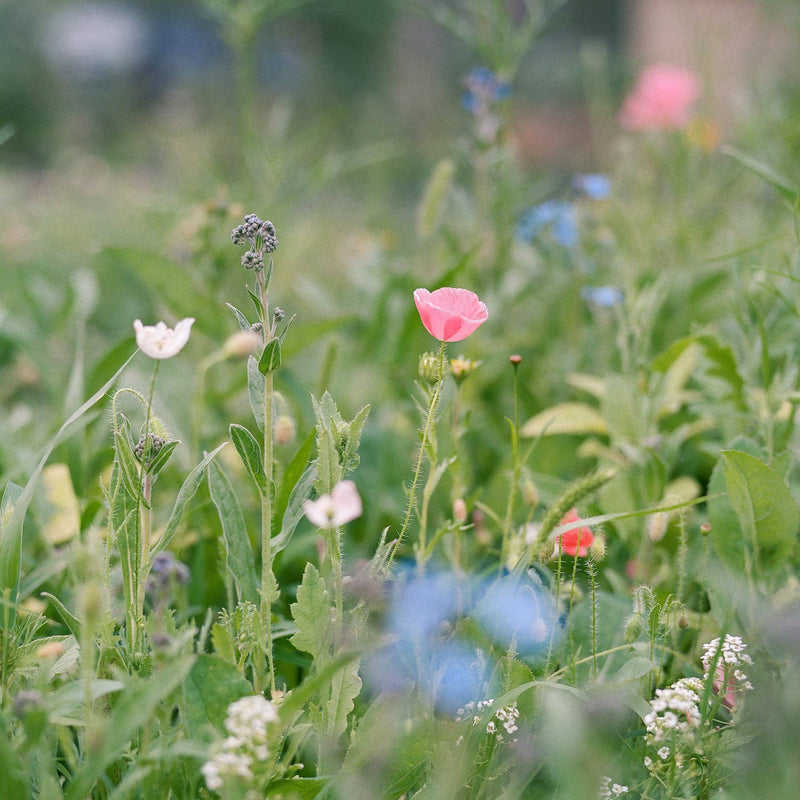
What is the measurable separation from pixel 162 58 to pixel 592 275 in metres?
11.0

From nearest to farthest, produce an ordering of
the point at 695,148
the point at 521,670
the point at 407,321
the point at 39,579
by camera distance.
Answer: the point at 521,670, the point at 39,579, the point at 407,321, the point at 695,148

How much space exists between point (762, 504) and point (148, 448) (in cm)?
62

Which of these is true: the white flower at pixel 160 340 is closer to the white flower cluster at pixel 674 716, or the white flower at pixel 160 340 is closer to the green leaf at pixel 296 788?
the green leaf at pixel 296 788

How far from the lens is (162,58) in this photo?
37.2ft

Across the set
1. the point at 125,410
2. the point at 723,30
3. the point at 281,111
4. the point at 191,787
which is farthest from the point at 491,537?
the point at 723,30

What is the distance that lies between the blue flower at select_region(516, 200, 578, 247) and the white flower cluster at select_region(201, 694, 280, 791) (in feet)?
4.36

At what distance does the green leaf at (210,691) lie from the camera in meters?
0.67

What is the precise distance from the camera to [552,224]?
5.79 ft

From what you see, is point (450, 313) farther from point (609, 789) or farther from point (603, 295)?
point (603, 295)

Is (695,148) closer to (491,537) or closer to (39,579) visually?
(491,537)

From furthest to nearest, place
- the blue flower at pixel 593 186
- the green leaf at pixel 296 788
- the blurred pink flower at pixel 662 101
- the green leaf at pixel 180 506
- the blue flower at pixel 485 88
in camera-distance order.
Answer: the blurred pink flower at pixel 662 101 → the blue flower at pixel 593 186 → the blue flower at pixel 485 88 → the green leaf at pixel 180 506 → the green leaf at pixel 296 788

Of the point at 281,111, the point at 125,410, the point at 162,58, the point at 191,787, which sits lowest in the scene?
the point at 162,58

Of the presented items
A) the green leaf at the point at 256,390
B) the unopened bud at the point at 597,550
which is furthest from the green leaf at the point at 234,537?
the unopened bud at the point at 597,550

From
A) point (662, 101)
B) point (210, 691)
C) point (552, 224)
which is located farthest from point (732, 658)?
point (662, 101)
